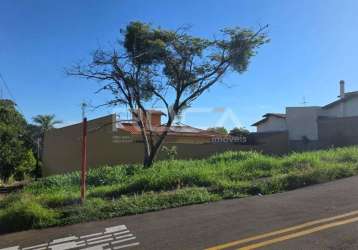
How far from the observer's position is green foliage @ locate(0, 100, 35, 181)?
30.2m

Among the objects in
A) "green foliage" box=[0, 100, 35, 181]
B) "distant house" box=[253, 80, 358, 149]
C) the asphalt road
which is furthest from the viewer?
"green foliage" box=[0, 100, 35, 181]

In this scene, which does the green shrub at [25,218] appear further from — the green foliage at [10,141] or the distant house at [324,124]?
the green foliage at [10,141]

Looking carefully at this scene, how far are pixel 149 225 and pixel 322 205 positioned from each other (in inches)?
124

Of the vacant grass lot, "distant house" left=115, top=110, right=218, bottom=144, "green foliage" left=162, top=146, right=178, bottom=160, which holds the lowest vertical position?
the vacant grass lot

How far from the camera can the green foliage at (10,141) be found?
3018 cm

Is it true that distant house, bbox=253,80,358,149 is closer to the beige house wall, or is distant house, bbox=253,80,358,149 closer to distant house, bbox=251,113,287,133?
distant house, bbox=251,113,287,133

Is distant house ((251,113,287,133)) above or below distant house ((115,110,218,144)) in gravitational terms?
above

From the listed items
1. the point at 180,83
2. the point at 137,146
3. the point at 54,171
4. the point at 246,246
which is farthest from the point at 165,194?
the point at 54,171

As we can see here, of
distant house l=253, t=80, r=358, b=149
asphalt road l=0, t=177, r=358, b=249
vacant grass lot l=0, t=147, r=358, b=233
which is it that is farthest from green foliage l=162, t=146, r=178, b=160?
asphalt road l=0, t=177, r=358, b=249

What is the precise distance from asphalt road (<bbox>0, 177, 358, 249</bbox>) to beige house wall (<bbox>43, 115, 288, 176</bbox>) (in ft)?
57.1

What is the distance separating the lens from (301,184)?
11008 mm

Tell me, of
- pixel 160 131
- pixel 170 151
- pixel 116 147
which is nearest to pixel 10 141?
pixel 116 147

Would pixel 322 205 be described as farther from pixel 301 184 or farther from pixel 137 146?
pixel 137 146

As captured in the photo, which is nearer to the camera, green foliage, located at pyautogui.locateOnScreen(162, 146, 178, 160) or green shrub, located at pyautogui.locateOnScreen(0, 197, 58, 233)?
green shrub, located at pyautogui.locateOnScreen(0, 197, 58, 233)
